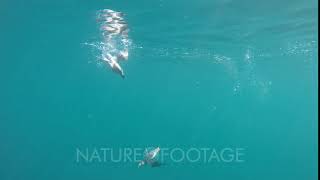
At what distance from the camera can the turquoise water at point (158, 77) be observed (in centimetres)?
1938

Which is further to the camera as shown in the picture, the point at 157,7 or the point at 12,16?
the point at 12,16

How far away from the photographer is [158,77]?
43.1 m

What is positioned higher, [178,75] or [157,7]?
[157,7]

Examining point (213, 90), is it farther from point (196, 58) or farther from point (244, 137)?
point (244, 137)

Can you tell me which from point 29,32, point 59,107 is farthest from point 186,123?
point 29,32

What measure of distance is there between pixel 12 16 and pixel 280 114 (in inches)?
2605

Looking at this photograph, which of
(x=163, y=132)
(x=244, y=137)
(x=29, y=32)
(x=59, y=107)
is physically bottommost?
(x=244, y=137)

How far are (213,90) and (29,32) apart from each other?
1300 inches

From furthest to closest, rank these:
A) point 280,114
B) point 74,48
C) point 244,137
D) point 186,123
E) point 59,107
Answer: point 244,137 < point 186,123 < point 280,114 < point 59,107 < point 74,48

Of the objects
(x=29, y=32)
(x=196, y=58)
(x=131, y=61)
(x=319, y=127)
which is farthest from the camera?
(x=131, y=61)

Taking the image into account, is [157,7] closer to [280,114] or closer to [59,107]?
[59,107]

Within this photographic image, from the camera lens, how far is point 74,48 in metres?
28.3

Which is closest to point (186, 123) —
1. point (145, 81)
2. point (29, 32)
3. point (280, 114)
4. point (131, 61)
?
point (280, 114)

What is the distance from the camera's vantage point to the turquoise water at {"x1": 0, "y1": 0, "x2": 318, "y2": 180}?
19.4 meters
